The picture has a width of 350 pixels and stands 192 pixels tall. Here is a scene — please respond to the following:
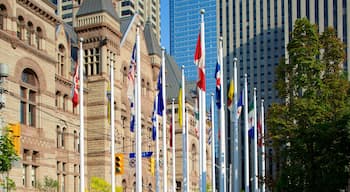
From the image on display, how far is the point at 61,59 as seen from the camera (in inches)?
2210

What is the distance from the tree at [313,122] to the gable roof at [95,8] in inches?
1194

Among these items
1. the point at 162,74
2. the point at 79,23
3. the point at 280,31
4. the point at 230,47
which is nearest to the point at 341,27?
the point at 280,31

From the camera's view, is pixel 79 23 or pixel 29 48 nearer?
pixel 29 48

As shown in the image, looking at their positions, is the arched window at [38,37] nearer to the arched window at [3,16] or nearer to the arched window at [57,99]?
the arched window at [3,16]

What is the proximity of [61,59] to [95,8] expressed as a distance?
7.01m

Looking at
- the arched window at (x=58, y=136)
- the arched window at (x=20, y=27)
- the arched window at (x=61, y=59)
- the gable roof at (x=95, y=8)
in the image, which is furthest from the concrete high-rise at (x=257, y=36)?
the arched window at (x=20, y=27)

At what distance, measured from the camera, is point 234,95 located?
37969mm

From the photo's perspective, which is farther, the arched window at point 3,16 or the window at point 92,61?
the window at point 92,61

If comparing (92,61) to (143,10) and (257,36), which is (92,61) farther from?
Result: (143,10)

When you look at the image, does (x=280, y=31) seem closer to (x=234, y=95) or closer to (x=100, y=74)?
(x=100, y=74)

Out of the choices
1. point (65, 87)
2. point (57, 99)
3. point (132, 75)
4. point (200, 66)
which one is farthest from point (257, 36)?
point (200, 66)

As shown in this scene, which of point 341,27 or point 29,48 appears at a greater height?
point 341,27

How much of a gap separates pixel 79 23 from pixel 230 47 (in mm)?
99478

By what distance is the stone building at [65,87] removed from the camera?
1785 inches
